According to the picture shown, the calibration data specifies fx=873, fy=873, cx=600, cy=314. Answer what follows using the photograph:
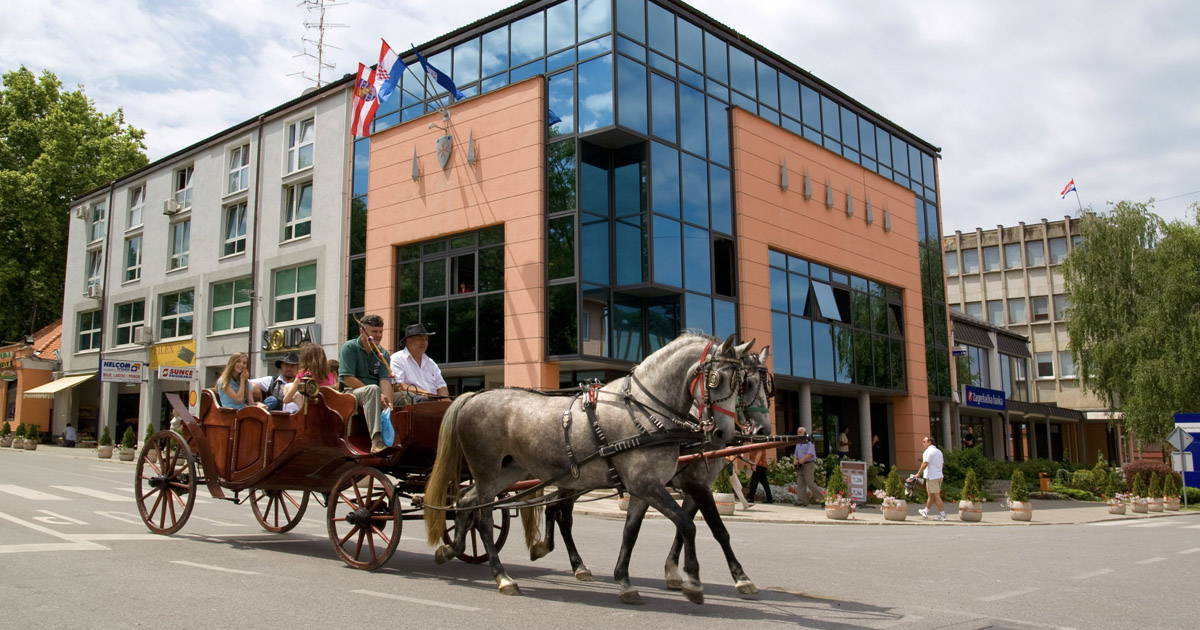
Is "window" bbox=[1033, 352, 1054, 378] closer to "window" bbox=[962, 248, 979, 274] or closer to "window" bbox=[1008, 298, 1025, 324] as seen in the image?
"window" bbox=[1008, 298, 1025, 324]

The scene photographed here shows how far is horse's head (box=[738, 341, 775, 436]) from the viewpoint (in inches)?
269

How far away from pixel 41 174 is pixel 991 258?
6313cm

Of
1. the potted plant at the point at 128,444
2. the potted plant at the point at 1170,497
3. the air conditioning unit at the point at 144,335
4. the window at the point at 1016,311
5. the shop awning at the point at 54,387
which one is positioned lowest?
the potted plant at the point at 1170,497

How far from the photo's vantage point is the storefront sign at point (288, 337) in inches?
1146

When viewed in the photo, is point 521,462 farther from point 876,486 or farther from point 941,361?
point 941,361

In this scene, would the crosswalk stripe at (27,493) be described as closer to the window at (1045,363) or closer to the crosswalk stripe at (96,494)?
the crosswalk stripe at (96,494)

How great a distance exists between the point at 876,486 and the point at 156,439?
1821 centimetres

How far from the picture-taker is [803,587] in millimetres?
7832

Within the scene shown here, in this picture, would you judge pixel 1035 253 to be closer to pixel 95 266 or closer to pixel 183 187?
pixel 183 187

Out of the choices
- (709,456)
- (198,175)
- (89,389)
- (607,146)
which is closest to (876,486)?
(607,146)

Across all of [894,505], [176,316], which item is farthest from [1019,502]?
[176,316]

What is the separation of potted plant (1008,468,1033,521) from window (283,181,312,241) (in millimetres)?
23331

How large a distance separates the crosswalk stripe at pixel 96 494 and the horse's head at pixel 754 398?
12072mm

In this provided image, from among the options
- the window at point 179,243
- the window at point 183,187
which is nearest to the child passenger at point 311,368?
the window at point 179,243
